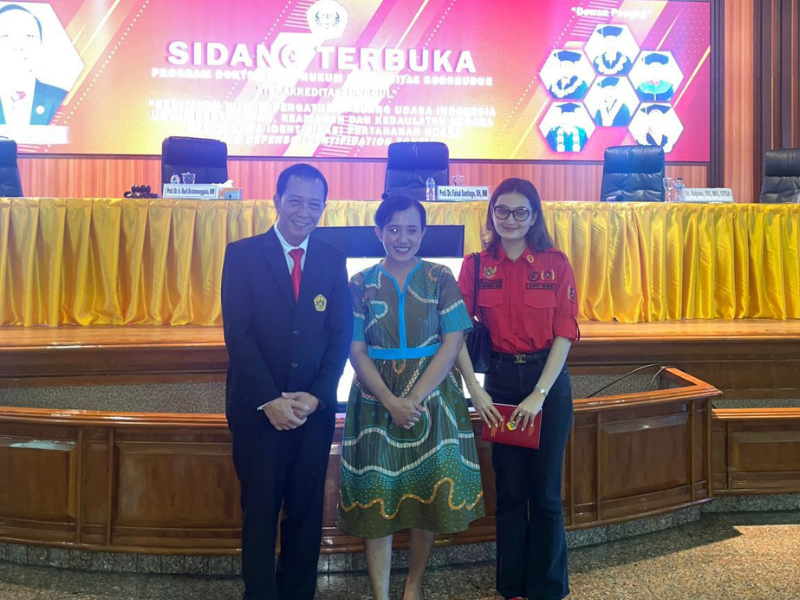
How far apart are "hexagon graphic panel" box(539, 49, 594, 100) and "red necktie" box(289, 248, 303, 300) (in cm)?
489

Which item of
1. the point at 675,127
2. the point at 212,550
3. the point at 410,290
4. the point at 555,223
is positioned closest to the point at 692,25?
the point at 675,127

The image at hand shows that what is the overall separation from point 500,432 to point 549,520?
0.25 m

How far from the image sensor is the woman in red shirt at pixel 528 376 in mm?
1524

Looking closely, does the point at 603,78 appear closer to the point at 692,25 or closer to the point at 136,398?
the point at 692,25

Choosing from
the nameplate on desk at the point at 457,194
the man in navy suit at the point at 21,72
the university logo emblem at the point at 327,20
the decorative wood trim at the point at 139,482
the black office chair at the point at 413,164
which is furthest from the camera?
the university logo emblem at the point at 327,20

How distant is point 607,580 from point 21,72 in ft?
18.4

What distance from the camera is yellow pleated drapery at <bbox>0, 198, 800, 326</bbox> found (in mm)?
2979

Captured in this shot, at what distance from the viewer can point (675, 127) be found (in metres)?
5.86

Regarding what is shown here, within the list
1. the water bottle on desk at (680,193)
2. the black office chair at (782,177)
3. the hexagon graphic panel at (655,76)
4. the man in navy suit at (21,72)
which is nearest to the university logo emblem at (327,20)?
the man in navy suit at (21,72)

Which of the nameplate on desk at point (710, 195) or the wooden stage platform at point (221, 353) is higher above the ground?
the nameplate on desk at point (710, 195)

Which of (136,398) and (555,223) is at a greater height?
(555,223)

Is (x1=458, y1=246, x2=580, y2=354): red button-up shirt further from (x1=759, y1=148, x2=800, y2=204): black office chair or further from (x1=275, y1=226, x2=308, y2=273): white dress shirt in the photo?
(x1=759, y1=148, x2=800, y2=204): black office chair

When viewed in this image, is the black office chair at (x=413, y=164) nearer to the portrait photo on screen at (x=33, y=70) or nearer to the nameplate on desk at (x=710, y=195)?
the nameplate on desk at (x=710, y=195)

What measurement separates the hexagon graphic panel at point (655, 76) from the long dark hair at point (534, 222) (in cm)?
488
